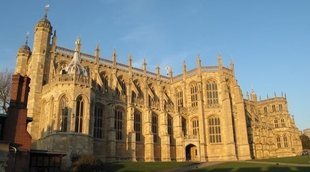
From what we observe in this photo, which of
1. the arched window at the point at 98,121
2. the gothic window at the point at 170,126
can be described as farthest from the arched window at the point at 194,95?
the arched window at the point at 98,121

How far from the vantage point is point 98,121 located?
1841 inches

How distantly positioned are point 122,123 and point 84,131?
10941 millimetres

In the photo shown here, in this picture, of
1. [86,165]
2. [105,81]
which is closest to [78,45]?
[105,81]

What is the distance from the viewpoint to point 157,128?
183 ft

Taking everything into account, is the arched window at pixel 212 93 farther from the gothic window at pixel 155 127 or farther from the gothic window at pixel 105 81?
the gothic window at pixel 105 81

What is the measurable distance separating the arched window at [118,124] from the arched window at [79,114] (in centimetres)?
923

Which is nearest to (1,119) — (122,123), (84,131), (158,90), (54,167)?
(54,167)

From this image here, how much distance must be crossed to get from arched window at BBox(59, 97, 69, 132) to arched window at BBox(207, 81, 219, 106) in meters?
28.9

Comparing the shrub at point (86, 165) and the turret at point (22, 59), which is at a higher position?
the turret at point (22, 59)

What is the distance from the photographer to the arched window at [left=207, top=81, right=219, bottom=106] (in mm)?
59253

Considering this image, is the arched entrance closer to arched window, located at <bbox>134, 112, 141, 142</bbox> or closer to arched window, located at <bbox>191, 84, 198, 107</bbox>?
arched window, located at <bbox>191, 84, 198, 107</bbox>

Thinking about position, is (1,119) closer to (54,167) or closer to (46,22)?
(54,167)

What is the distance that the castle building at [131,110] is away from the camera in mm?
40719

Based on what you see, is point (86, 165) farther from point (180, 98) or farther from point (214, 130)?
point (180, 98)
